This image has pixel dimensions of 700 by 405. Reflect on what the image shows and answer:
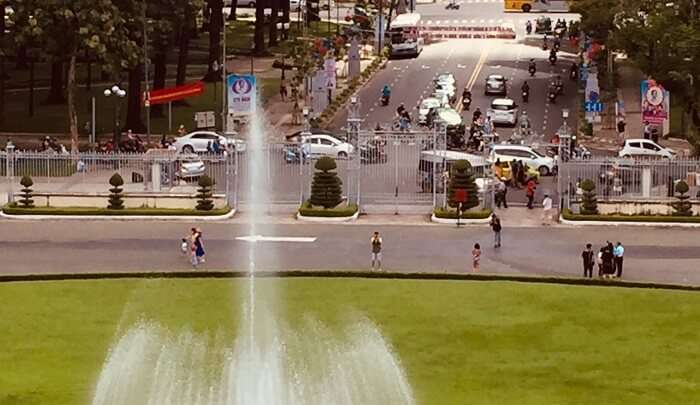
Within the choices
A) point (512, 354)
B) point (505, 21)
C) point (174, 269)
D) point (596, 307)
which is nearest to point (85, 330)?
point (174, 269)

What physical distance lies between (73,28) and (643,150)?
93.4 ft

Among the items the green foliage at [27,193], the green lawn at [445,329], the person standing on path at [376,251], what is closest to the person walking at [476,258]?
the green lawn at [445,329]

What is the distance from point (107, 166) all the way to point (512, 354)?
2939 centimetres

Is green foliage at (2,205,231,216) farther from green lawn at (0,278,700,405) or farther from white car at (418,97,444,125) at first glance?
white car at (418,97,444,125)

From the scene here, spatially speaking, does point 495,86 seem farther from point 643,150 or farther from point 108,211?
point 108,211

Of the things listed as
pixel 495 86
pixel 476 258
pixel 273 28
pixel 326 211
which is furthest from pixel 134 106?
pixel 273 28

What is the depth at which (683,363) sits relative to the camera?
4159 cm

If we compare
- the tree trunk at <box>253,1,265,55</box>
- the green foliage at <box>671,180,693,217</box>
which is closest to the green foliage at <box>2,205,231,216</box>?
the green foliage at <box>671,180,693,217</box>

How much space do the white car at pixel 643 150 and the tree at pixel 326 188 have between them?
17353 mm

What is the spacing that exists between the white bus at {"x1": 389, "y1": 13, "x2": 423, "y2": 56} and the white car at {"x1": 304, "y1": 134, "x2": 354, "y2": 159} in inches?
1499

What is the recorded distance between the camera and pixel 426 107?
90562mm

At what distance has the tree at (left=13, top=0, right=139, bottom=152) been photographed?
7562cm

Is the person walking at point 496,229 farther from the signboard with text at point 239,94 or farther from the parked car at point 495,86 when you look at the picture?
the parked car at point 495,86

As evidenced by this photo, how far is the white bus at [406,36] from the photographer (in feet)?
378
